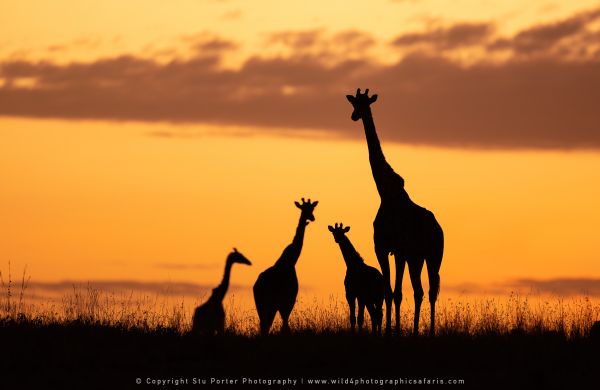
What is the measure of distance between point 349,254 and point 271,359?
21.1 ft

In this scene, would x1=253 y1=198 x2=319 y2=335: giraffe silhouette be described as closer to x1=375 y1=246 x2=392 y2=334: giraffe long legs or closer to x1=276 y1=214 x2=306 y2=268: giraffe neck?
x1=276 y1=214 x2=306 y2=268: giraffe neck

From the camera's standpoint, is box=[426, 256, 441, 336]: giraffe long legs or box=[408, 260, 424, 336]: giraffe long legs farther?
box=[426, 256, 441, 336]: giraffe long legs

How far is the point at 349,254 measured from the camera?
28.9m

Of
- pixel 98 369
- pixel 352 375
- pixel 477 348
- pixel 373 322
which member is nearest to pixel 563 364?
pixel 477 348

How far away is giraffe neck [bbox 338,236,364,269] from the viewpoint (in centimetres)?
2852

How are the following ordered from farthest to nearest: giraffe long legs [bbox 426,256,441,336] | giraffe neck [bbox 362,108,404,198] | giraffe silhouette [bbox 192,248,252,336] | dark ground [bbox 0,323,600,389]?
giraffe long legs [bbox 426,256,441,336], giraffe neck [bbox 362,108,404,198], giraffe silhouette [bbox 192,248,252,336], dark ground [bbox 0,323,600,389]

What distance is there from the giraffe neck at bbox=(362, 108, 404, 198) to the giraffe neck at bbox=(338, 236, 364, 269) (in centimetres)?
171

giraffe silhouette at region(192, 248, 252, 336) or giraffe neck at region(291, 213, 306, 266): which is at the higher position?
giraffe neck at region(291, 213, 306, 266)

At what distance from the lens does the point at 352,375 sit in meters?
21.9

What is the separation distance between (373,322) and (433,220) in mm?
2696

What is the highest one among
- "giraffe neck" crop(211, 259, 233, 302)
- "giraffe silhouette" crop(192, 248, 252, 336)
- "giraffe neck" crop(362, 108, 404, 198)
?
"giraffe neck" crop(362, 108, 404, 198)

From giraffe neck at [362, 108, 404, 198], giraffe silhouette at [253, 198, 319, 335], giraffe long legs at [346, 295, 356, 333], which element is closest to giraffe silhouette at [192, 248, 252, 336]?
giraffe silhouette at [253, 198, 319, 335]

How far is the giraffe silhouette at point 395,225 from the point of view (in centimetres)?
2728

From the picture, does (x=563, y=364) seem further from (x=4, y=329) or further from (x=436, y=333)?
(x=4, y=329)
